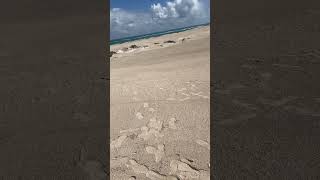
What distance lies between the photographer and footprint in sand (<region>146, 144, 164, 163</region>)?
243 cm

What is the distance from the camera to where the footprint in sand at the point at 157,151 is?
2432 millimetres

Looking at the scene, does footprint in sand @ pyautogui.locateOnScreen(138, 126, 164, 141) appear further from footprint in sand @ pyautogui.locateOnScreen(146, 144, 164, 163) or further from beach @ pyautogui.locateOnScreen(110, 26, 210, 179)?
footprint in sand @ pyautogui.locateOnScreen(146, 144, 164, 163)

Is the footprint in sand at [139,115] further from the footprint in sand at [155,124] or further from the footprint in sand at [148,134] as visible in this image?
the footprint in sand at [148,134]

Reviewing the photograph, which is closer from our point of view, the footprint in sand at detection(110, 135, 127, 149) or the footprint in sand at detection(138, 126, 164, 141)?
the footprint in sand at detection(110, 135, 127, 149)

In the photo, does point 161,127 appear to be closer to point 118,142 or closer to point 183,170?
point 118,142

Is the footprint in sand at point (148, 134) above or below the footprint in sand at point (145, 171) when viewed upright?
above

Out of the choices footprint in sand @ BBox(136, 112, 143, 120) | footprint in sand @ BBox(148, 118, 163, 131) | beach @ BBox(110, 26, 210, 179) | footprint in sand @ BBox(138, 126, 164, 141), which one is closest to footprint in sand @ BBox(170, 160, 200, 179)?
beach @ BBox(110, 26, 210, 179)

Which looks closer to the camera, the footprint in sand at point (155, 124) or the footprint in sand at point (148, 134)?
the footprint in sand at point (148, 134)

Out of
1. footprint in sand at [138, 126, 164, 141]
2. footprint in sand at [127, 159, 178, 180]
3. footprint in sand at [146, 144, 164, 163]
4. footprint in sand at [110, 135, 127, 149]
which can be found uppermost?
footprint in sand at [138, 126, 164, 141]

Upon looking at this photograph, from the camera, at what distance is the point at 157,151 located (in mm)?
2521
